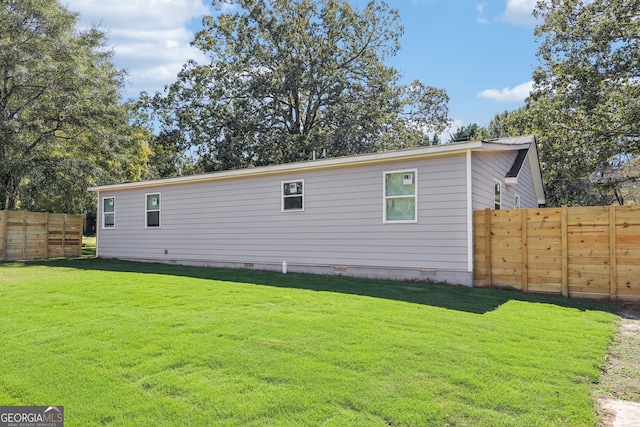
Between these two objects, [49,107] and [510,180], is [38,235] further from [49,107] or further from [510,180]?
[510,180]

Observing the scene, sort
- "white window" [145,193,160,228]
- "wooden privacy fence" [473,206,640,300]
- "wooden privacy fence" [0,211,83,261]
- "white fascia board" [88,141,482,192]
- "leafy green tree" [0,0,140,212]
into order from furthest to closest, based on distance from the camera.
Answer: "leafy green tree" [0,0,140,212] → "wooden privacy fence" [0,211,83,261] → "white window" [145,193,160,228] → "white fascia board" [88,141,482,192] → "wooden privacy fence" [473,206,640,300]

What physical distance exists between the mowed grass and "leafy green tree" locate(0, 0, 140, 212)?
11.6 m

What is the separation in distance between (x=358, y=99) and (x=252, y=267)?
43.8 feet

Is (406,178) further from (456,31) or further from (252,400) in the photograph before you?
(456,31)

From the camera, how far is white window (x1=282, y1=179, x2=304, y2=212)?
10.8m

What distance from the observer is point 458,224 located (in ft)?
27.7

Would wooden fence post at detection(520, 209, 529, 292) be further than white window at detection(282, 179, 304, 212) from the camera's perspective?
No

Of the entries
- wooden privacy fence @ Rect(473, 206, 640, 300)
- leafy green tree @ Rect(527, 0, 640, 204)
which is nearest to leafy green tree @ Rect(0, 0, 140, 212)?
wooden privacy fence @ Rect(473, 206, 640, 300)

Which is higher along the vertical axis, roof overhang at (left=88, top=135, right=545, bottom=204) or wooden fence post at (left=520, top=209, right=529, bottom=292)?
roof overhang at (left=88, top=135, right=545, bottom=204)

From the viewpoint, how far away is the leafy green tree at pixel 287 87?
21.3 meters

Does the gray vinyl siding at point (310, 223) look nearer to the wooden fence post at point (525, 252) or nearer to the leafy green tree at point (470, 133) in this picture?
the wooden fence post at point (525, 252)

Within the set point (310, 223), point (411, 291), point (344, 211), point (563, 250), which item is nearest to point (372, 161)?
point (344, 211)

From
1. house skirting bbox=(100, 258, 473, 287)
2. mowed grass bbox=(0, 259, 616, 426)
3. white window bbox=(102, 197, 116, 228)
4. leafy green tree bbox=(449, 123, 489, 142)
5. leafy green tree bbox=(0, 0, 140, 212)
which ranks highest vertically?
leafy green tree bbox=(449, 123, 489, 142)

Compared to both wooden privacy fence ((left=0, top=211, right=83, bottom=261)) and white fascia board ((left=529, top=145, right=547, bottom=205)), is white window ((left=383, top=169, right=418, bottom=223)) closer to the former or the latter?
white fascia board ((left=529, top=145, right=547, bottom=205))
